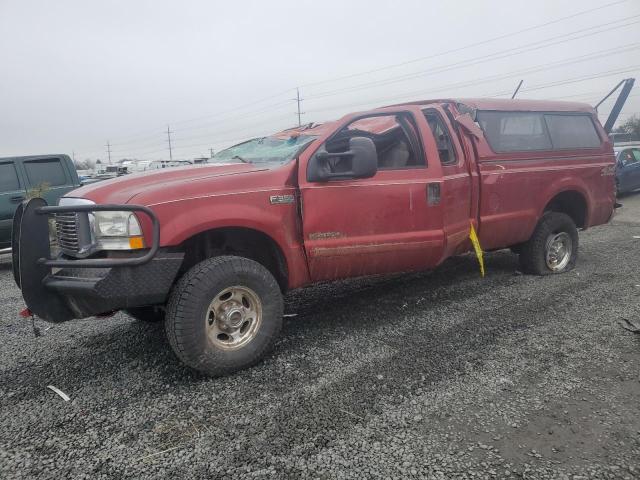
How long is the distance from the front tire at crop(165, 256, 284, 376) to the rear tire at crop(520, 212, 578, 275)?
139 inches

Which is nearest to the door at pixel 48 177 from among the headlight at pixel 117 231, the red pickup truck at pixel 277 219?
the red pickup truck at pixel 277 219

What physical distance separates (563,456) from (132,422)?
226 cm

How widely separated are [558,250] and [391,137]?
9.42 ft

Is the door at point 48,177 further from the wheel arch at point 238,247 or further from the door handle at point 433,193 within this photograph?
the door handle at point 433,193

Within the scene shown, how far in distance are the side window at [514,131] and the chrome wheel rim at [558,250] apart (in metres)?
1.09

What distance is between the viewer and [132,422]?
2635 millimetres

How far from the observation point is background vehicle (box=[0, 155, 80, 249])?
7785 mm

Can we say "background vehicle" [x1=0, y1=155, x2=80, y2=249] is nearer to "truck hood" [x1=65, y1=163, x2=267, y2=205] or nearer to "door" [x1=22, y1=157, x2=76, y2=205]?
"door" [x1=22, y1=157, x2=76, y2=205]

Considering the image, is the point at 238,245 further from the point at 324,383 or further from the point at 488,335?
the point at 488,335

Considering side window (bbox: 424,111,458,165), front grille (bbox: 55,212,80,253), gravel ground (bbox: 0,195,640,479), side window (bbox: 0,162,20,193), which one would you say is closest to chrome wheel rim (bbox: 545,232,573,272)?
gravel ground (bbox: 0,195,640,479)

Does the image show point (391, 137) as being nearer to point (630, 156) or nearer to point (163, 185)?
point (163, 185)

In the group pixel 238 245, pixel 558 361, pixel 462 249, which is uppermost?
pixel 238 245

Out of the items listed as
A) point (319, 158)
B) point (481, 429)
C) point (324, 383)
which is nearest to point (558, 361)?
point (481, 429)

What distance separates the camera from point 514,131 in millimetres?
5152
